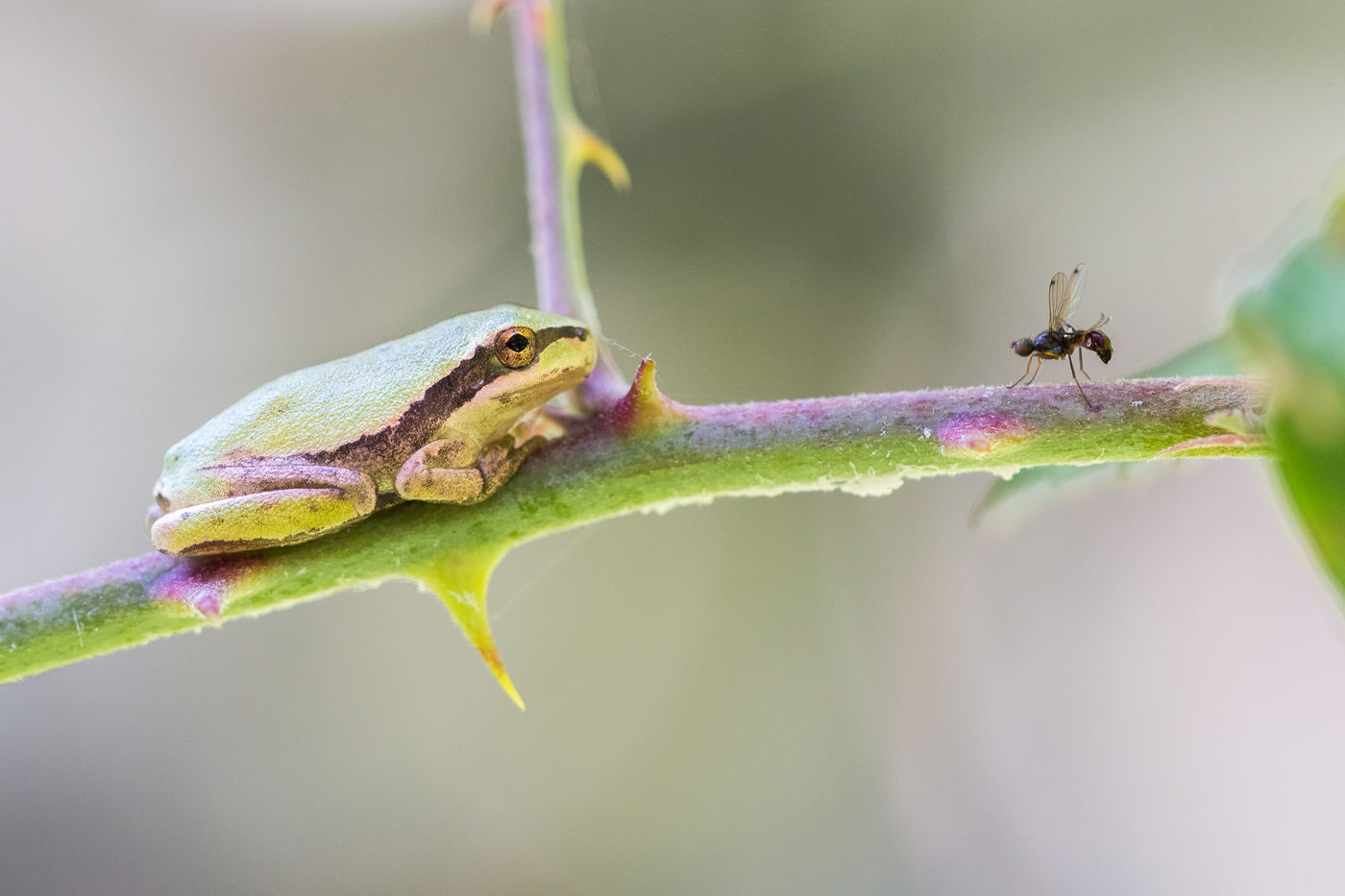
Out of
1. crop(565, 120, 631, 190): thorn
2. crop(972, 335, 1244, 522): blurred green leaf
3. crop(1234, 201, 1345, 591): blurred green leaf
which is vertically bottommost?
crop(1234, 201, 1345, 591): blurred green leaf

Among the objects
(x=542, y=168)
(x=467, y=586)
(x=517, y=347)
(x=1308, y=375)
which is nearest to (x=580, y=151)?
(x=542, y=168)

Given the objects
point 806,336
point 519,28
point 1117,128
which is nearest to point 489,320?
point 519,28

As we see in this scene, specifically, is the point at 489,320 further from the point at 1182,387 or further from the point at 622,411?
the point at 1182,387

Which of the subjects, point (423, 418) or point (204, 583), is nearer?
point (204, 583)

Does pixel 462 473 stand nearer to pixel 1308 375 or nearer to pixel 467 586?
pixel 467 586

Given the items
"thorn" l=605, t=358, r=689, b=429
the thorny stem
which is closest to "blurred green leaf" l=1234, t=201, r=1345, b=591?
the thorny stem

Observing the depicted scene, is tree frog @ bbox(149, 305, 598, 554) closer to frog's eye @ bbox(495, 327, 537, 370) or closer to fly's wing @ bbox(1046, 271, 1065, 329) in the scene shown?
frog's eye @ bbox(495, 327, 537, 370)
